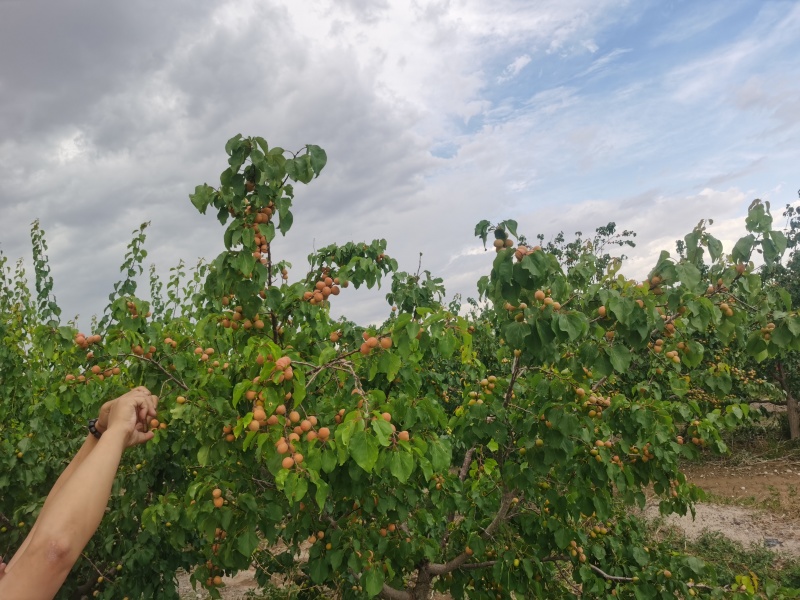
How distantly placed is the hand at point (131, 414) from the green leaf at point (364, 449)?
0.75 metres

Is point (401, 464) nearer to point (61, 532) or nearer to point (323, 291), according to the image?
point (61, 532)

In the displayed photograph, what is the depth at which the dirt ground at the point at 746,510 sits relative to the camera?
8.08 meters

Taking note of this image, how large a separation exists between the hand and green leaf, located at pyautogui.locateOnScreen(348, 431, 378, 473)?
0.75m

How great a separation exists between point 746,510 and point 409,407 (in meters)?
10.2

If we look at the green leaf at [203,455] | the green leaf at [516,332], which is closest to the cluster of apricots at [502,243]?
the green leaf at [516,332]

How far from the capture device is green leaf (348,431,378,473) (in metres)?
2.13

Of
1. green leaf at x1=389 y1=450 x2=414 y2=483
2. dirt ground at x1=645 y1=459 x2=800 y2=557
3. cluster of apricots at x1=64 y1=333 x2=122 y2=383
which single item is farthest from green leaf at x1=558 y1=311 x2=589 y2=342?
dirt ground at x1=645 y1=459 x2=800 y2=557

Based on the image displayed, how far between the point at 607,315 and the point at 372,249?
208 centimetres

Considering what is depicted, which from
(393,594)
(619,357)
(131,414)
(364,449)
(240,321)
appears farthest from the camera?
(393,594)

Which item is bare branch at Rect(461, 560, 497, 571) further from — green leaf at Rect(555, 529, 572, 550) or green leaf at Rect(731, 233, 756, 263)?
green leaf at Rect(731, 233, 756, 263)

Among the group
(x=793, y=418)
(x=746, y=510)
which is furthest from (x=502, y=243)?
(x=793, y=418)

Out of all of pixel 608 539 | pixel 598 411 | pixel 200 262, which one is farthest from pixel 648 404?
pixel 200 262

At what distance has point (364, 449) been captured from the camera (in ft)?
7.06

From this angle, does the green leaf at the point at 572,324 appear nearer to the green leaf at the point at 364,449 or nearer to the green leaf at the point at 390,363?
the green leaf at the point at 390,363
